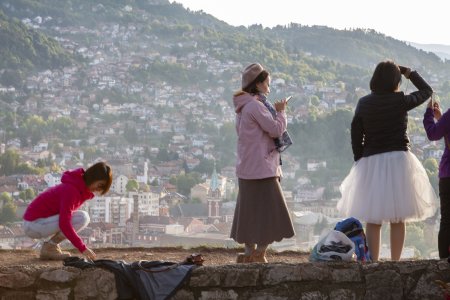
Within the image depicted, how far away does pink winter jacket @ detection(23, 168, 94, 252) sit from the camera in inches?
221

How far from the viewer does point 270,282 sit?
5.01m

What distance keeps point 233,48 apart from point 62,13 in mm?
18045

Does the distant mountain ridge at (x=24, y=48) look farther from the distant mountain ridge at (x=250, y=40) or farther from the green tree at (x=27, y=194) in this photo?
the green tree at (x=27, y=194)

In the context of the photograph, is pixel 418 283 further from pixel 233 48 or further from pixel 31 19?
pixel 31 19

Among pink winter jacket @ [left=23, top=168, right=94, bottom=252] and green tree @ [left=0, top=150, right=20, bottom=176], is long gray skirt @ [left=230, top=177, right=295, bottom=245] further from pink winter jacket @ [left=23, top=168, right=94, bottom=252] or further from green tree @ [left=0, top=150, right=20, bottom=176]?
green tree @ [left=0, top=150, right=20, bottom=176]

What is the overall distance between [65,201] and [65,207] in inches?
1.5

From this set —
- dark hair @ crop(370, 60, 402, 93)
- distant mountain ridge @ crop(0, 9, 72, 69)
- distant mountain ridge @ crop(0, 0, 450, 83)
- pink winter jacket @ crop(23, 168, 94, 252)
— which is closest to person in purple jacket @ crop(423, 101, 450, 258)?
dark hair @ crop(370, 60, 402, 93)

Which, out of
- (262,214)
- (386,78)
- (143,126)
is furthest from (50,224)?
(143,126)

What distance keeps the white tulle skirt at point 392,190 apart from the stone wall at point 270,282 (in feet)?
1.85

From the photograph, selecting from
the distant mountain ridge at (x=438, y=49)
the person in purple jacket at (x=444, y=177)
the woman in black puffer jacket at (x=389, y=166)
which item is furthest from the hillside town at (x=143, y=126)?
the person in purple jacket at (x=444, y=177)

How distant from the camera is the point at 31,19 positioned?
85.1 meters

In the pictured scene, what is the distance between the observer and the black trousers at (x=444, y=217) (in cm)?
554

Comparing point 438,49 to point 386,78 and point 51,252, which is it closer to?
point 386,78

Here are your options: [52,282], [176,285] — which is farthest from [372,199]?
[52,282]
